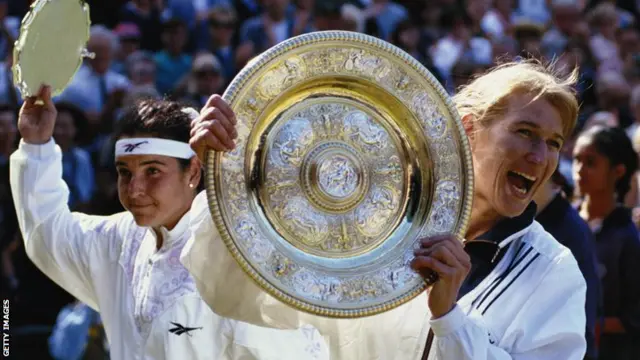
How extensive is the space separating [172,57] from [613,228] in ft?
15.5

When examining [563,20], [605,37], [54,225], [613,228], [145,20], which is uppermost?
[563,20]

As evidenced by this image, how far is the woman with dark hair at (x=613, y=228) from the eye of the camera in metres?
6.75

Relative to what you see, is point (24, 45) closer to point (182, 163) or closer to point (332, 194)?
point (182, 163)

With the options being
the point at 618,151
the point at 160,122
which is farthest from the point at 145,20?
the point at 160,122

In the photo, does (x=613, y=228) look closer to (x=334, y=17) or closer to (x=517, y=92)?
(x=517, y=92)

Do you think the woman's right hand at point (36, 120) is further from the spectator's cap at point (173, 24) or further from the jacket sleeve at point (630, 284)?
the spectator's cap at point (173, 24)

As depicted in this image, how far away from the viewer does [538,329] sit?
3.49 m

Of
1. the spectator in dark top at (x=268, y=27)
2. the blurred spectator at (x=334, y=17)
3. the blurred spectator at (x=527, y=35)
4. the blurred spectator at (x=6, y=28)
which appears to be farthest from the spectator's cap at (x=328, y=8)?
the blurred spectator at (x=6, y=28)

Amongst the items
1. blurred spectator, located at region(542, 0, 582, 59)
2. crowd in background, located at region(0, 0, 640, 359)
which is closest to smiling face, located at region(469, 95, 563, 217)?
crowd in background, located at region(0, 0, 640, 359)

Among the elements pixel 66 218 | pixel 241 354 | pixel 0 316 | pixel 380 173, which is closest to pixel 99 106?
pixel 0 316

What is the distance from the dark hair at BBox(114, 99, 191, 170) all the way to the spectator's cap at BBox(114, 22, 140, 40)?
5.60m

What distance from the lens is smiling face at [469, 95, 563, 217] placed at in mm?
3682

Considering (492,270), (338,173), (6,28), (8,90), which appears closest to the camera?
(338,173)

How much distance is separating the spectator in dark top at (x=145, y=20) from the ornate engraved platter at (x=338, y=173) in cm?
733
